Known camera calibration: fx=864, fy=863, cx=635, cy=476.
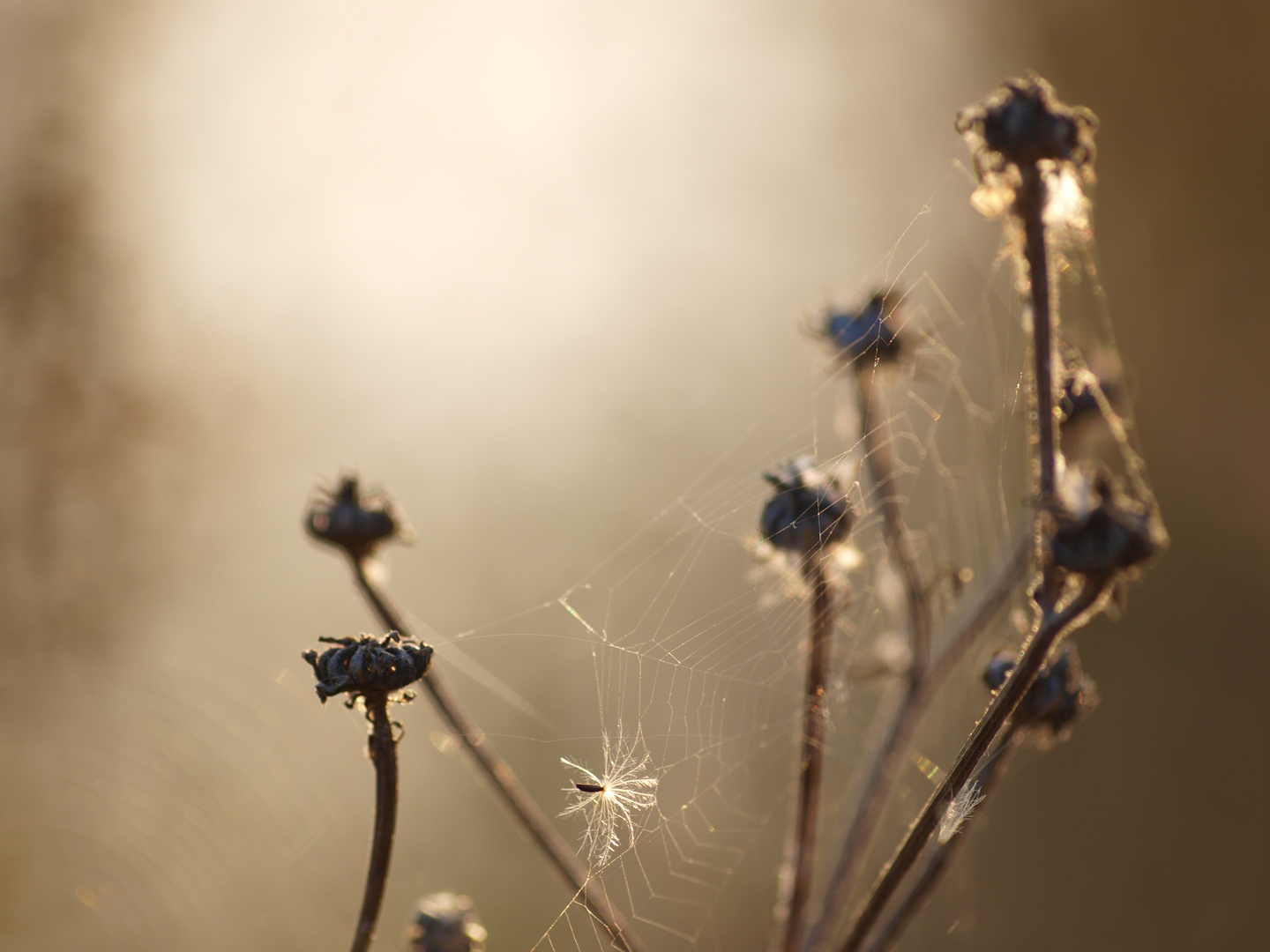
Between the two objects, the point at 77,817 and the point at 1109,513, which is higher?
the point at 77,817

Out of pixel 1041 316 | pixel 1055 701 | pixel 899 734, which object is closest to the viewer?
pixel 1041 316

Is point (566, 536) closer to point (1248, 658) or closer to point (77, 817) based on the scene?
point (77, 817)

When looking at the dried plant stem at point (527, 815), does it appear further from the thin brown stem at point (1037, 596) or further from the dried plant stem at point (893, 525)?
the dried plant stem at point (893, 525)

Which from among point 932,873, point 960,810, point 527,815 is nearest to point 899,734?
point 932,873

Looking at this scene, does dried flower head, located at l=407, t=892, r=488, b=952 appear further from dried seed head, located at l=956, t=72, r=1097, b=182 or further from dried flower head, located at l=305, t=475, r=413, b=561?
dried seed head, located at l=956, t=72, r=1097, b=182

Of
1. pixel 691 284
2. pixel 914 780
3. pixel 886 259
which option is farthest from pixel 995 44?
pixel 886 259

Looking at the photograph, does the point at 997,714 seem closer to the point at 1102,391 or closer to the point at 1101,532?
the point at 1101,532
